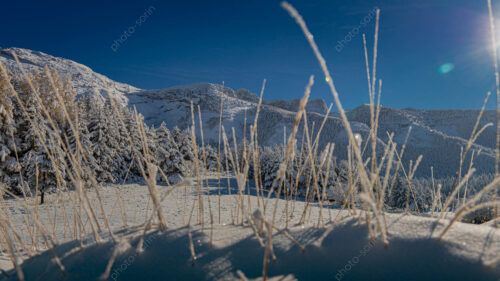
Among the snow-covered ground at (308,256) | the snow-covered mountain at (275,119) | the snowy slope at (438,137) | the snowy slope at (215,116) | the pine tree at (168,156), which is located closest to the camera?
the snow-covered ground at (308,256)

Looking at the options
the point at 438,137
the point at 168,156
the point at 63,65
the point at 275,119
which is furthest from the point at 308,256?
the point at 63,65

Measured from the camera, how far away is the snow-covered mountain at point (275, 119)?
85.2 meters

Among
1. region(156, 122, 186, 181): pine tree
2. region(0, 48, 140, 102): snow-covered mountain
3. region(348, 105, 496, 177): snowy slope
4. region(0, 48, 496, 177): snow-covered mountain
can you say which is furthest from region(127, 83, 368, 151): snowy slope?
region(156, 122, 186, 181): pine tree

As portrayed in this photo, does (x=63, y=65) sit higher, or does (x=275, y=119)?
(x=63, y=65)

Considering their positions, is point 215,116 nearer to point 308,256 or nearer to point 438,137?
point 438,137

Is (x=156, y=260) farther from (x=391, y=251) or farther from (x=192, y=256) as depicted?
(x=391, y=251)

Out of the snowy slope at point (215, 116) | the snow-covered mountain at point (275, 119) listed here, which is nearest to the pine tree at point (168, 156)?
the snow-covered mountain at point (275, 119)

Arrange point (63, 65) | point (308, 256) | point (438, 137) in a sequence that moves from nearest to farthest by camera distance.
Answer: point (308, 256) < point (438, 137) < point (63, 65)

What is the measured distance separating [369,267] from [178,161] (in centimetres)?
2313

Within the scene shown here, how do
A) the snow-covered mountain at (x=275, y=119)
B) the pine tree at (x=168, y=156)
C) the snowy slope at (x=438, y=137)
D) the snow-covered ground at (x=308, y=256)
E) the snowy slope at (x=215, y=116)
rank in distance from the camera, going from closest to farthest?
the snow-covered ground at (x=308, y=256) → the pine tree at (x=168, y=156) → the snowy slope at (x=438, y=137) → the snow-covered mountain at (x=275, y=119) → the snowy slope at (x=215, y=116)

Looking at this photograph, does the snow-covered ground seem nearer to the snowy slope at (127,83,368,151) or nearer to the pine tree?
the pine tree

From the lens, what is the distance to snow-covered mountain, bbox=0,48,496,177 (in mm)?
85250

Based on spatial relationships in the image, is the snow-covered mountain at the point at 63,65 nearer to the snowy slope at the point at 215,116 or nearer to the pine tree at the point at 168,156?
the snowy slope at the point at 215,116

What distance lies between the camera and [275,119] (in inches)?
4513
